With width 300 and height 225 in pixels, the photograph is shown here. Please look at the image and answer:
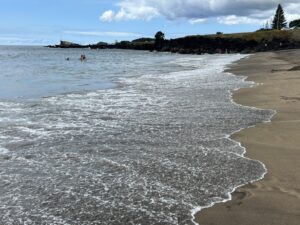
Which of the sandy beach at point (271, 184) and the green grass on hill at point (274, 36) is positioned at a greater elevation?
the green grass on hill at point (274, 36)

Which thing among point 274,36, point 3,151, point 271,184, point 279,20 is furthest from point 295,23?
point 271,184

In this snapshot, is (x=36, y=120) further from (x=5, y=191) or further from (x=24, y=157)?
(x=5, y=191)

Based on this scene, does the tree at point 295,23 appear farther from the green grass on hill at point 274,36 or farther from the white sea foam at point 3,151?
the white sea foam at point 3,151

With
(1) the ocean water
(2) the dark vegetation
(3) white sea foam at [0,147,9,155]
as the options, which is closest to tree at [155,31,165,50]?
(2) the dark vegetation

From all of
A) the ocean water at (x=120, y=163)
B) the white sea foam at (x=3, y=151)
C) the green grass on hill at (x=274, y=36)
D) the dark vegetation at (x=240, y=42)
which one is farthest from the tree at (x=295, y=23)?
the white sea foam at (x=3, y=151)

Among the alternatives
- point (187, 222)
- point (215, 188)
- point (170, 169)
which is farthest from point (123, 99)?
point (187, 222)

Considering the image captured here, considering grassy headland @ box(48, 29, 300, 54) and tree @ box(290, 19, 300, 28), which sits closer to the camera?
grassy headland @ box(48, 29, 300, 54)

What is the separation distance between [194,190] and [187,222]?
4.03 feet

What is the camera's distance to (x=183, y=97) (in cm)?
1895

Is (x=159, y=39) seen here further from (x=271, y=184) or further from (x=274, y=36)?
(x=271, y=184)

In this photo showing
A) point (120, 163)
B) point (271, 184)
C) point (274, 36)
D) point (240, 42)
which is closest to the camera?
point (271, 184)

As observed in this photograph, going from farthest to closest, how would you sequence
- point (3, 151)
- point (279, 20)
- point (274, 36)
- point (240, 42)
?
point (279, 20), point (240, 42), point (274, 36), point (3, 151)

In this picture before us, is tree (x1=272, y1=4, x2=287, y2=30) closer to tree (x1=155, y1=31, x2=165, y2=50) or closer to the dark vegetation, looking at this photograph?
the dark vegetation

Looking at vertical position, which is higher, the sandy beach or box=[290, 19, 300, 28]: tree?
box=[290, 19, 300, 28]: tree
